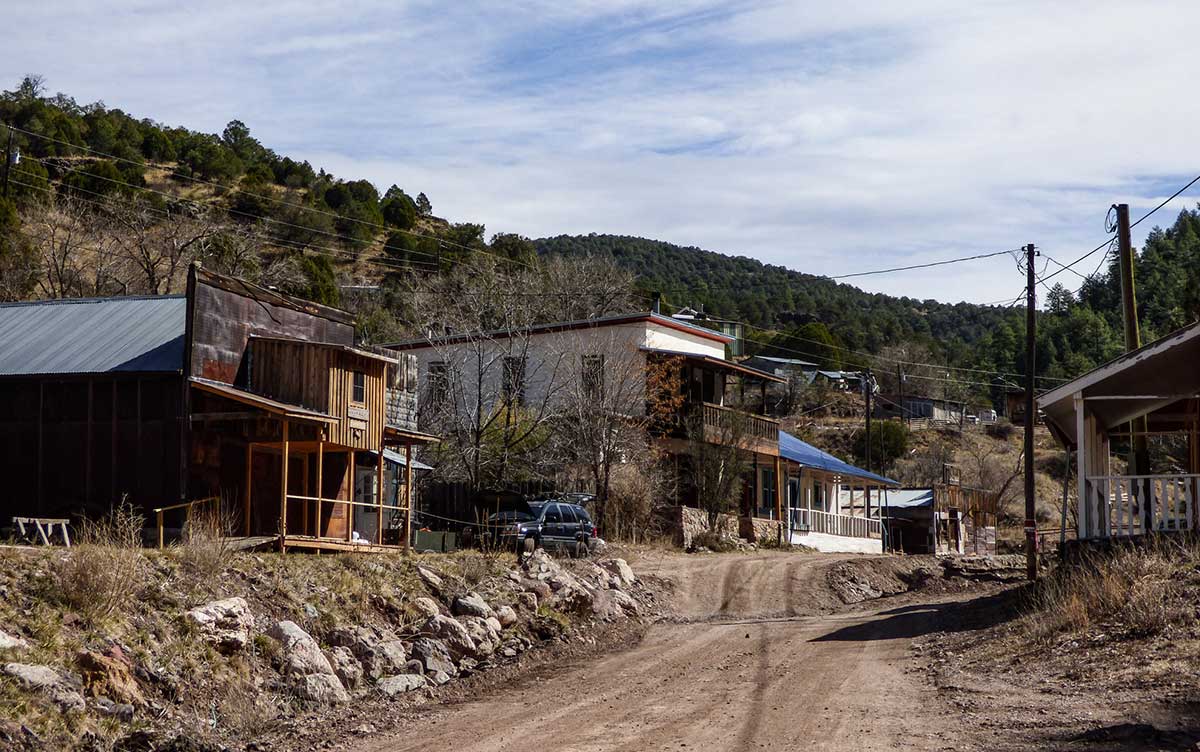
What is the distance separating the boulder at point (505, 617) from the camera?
856 inches

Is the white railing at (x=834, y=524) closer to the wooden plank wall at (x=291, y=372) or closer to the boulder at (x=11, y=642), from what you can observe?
the wooden plank wall at (x=291, y=372)

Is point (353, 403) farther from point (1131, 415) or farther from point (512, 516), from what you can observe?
point (1131, 415)

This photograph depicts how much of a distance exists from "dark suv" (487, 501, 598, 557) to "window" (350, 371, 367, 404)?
15.3ft

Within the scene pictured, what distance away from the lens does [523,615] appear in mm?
22469

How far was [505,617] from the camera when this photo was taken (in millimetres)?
21844

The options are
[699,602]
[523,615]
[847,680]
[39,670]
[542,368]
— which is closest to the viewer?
[39,670]

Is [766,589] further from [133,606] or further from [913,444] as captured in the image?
[913,444]

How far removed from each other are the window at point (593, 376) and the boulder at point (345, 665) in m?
25.0

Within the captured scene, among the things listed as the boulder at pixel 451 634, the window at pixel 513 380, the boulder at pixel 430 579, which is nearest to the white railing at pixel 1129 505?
the boulder at pixel 451 634

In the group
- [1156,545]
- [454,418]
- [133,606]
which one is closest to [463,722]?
[133,606]

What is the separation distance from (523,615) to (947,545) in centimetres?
3994

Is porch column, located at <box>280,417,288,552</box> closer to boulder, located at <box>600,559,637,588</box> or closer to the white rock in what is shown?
the white rock

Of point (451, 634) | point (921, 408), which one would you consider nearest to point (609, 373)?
point (451, 634)

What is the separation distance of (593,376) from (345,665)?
89.4 feet
